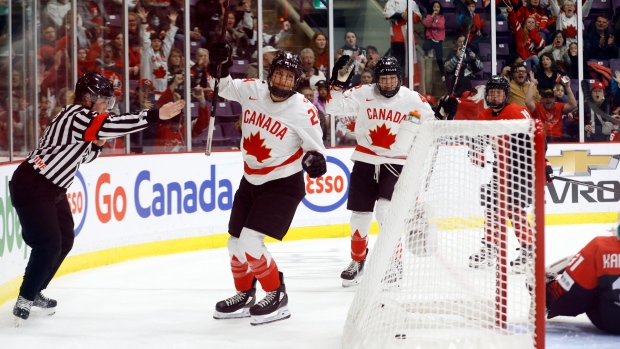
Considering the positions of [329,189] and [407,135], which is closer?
[407,135]

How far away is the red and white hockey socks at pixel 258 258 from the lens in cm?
441

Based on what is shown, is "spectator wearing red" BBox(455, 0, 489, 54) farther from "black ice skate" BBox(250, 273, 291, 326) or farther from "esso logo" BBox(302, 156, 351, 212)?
"black ice skate" BBox(250, 273, 291, 326)

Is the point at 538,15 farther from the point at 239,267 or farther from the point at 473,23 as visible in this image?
the point at 239,267

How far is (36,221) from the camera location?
4.52 metres

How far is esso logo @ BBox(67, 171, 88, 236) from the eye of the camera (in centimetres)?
609

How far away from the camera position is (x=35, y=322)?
4629mm

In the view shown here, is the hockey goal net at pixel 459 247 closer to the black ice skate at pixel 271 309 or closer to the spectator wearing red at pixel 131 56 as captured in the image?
the black ice skate at pixel 271 309

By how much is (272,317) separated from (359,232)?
51.6 inches

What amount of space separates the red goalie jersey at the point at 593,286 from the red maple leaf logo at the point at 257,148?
1.40 metres

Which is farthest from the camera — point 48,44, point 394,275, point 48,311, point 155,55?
point 155,55

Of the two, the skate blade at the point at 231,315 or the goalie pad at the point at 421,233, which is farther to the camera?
the skate blade at the point at 231,315

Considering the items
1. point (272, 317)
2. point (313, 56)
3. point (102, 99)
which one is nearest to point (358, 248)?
point (272, 317)

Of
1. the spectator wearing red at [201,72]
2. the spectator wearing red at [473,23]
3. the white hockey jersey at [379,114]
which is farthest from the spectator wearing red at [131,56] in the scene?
the spectator wearing red at [473,23]

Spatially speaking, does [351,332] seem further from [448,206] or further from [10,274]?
[10,274]
